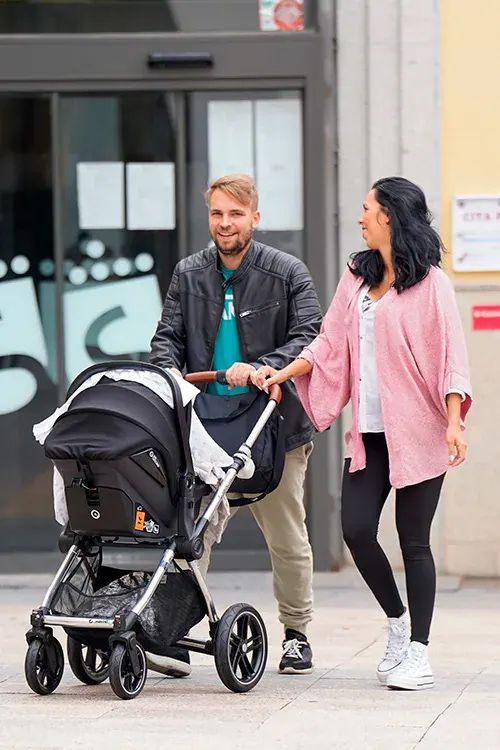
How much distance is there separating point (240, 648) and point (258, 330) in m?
1.23

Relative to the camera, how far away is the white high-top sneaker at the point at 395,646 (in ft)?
20.3

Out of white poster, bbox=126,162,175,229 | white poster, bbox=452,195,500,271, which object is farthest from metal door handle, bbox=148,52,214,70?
white poster, bbox=452,195,500,271

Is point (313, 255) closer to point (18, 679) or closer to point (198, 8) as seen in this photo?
point (198, 8)

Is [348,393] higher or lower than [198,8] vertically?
lower

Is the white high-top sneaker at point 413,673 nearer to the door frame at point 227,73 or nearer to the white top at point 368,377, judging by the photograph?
the white top at point 368,377

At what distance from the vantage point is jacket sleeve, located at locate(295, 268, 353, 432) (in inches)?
247

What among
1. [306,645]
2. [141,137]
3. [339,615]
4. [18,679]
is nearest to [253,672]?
[306,645]

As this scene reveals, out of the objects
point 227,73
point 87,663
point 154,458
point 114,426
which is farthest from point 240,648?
point 227,73

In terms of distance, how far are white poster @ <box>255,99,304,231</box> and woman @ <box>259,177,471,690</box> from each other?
326 centimetres

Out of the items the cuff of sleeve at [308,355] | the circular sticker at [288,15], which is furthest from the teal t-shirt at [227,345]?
the circular sticker at [288,15]

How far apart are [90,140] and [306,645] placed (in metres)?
3.99

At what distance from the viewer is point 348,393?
6.31m

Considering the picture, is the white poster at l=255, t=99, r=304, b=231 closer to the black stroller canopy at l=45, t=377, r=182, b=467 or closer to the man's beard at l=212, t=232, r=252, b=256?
the man's beard at l=212, t=232, r=252, b=256

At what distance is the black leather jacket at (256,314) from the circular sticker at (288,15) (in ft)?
10.6
